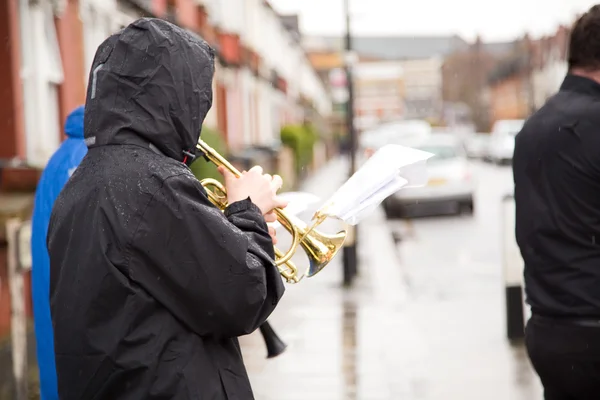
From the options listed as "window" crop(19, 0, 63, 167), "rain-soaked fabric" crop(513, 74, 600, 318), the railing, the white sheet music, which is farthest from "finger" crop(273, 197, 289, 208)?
"window" crop(19, 0, 63, 167)

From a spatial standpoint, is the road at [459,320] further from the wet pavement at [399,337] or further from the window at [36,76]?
the window at [36,76]

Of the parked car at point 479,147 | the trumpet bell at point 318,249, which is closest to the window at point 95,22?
the trumpet bell at point 318,249

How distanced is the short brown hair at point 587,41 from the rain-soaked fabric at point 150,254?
4.64ft

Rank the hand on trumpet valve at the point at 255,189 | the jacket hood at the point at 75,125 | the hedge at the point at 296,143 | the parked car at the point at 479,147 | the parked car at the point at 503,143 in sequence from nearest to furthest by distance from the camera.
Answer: the hand on trumpet valve at the point at 255,189, the jacket hood at the point at 75,125, the hedge at the point at 296,143, the parked car at the point at 503,143, the parked car at the point at 479,147

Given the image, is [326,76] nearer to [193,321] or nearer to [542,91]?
[542,91]

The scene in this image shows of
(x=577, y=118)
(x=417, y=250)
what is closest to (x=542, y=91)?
(x=417, y=250)

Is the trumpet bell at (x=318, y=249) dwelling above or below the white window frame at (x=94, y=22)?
below

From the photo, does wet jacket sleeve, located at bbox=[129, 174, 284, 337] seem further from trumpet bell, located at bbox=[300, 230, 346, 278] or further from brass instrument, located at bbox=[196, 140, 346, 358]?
trumpet bell, located at bbox=[300, 230, 346, 278]

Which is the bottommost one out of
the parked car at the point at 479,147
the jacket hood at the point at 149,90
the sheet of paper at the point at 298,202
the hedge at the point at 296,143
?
the parked car at the point at 479,147

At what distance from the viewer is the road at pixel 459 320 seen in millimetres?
6879

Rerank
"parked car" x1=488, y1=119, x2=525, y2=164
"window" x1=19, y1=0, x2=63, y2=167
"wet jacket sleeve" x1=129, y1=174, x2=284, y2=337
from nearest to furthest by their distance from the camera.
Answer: "wet jacket sleeve" x1=129, y1=174, x2=284, y2=337 → "window" x1=19, y1=0, x2=63, y2=167 → "parked car" x1=488, y1=119, x2=525, y2=164

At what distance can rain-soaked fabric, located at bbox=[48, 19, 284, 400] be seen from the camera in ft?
7.39

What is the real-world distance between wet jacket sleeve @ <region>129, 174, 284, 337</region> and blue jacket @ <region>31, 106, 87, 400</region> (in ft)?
6.27

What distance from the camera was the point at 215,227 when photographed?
7.47 feet
